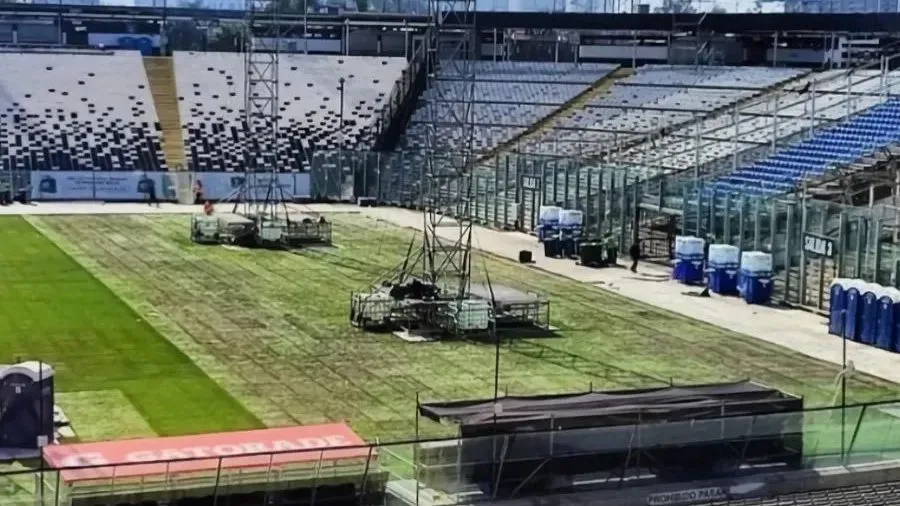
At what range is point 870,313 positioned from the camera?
93.0 feet

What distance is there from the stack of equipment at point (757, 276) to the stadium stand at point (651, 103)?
2269cm

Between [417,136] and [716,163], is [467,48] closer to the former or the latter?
[716,163]

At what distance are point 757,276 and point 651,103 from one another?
30438mm

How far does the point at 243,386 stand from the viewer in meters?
23.3

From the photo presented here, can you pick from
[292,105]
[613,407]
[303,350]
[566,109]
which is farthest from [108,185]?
[613,407]

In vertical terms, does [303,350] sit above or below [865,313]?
below

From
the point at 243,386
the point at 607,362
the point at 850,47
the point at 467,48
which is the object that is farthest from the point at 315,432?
the point at 850,47

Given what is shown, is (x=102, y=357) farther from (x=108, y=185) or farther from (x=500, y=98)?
(x=500, y=98)

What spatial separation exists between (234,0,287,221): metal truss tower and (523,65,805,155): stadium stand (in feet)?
36.0

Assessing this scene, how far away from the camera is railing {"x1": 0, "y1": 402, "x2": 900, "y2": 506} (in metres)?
14.8

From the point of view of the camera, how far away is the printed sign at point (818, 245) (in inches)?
1244

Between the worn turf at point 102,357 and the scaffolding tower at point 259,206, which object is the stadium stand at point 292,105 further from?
the worn turf at point 102,357

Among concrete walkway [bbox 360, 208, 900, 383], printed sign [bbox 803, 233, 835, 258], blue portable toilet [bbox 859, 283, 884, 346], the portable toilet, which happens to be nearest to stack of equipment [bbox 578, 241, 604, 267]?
concrete walkway [bbox 360, 208, 900, 383]

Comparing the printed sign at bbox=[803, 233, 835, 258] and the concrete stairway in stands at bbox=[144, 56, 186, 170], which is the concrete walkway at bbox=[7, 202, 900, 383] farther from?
the concrete stairway in stands at bbox=[144, 56, 186, 170]
